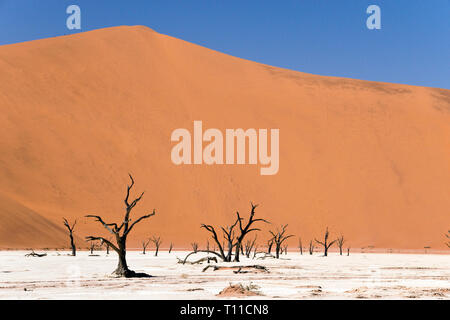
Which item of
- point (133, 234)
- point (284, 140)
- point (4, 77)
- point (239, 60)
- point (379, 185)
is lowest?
point (133, 234)

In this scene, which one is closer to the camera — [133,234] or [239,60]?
[133,234]

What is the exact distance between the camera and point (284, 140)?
88312mm

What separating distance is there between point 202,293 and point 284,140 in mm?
74834

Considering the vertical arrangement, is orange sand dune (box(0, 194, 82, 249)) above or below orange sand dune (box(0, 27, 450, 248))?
below

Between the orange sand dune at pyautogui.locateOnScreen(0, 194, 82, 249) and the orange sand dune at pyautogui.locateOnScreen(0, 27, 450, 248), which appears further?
the orange sand dune at pyautogui.locateOnScreen(0, 27, 450, 248)

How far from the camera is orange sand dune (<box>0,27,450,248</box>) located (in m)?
73.4

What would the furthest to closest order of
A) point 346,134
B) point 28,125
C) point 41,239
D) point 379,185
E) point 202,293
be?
point 346,134, point 379,185, point 28,125, point 41,239, point 202,293

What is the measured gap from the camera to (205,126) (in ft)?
283

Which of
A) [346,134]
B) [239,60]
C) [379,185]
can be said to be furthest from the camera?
[239,60]

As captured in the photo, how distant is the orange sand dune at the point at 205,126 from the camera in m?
73.4

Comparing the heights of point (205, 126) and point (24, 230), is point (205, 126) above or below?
above
